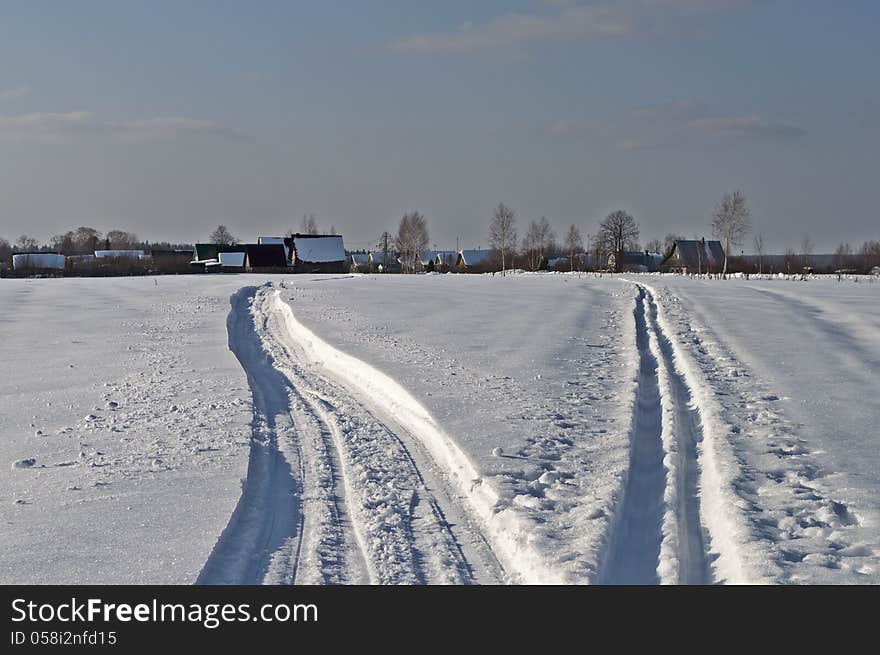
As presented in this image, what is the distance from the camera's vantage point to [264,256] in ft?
285

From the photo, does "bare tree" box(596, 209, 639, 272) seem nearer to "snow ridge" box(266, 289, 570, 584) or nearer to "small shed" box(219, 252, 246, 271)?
"small shed" box(219, 252, 246, 271)

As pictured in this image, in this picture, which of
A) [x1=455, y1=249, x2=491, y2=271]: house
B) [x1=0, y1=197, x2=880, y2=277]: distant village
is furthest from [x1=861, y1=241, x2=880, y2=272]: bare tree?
[x1=455, y1=249, x2=491, y2=271]: house

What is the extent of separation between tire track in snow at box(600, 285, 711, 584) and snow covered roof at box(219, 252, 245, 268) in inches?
3051

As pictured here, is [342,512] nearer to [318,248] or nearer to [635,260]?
[318,248]

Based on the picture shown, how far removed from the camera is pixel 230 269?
8581cm

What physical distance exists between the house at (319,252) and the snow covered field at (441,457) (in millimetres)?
67264

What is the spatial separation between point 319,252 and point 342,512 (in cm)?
8148

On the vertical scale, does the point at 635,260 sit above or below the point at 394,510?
above

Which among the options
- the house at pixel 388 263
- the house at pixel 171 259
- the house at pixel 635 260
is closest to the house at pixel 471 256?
the house at pixel 388 263

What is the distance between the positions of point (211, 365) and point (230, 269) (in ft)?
243

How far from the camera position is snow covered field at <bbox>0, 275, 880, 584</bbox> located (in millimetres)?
→ 5863

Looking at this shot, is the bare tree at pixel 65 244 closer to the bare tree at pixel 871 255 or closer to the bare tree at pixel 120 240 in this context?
the bare tree at pixel 120 240

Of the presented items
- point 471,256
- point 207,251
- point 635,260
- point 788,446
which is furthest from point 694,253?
point 788,446
